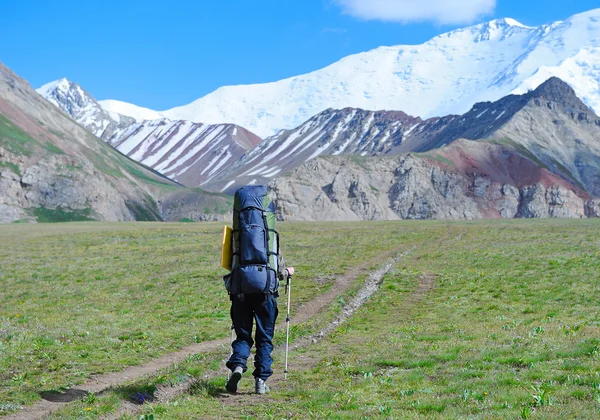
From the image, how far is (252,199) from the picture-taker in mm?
12922

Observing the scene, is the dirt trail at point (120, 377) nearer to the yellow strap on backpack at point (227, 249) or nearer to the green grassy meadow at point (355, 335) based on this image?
the green grassy meadow at point (355, 335)

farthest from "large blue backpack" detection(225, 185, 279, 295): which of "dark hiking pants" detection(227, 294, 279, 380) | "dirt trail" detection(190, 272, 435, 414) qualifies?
"dirt trail" detection(190, 272, 435, 414)

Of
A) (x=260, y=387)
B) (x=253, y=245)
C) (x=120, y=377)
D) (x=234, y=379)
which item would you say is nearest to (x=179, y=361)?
(x=120, y=377)

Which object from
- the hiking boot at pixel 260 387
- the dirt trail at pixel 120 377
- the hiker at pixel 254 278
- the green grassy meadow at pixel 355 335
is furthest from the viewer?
the hiking boot at pixel 260 387

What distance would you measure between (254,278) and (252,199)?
1.60m

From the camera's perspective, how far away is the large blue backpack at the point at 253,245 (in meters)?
12.5

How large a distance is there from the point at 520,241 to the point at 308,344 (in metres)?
40.6

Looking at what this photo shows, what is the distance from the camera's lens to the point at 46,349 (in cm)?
1756

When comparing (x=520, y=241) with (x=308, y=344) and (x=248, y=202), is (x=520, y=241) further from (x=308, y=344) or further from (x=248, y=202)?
(x=248, y=202)

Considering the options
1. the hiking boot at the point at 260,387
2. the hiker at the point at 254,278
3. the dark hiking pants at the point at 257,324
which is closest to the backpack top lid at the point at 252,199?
the hiker at the point at 254,278

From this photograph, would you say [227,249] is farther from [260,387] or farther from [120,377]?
[120,377]

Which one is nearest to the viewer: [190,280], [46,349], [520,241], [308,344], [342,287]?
[46,349]

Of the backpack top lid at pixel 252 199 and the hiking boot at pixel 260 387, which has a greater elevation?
the backpack top lid at pixel 252 199

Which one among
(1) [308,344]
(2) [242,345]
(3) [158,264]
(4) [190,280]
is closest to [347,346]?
(1) [308,344]
